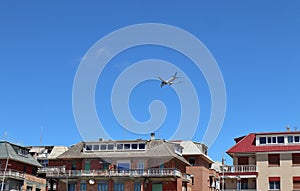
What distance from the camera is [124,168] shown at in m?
71.4

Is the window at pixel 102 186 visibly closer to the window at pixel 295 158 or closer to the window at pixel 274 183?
the window at pixel 274 183

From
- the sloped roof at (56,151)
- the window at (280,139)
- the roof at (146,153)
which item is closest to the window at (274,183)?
the window at (280,139)

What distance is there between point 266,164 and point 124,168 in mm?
20919

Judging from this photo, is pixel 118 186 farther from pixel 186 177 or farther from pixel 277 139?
pixel 277 139

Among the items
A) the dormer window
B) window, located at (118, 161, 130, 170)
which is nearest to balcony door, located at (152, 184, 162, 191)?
window, located at (118, 161, 130, 170)

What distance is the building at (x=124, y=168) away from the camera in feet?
227

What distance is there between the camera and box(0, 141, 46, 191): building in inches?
2783

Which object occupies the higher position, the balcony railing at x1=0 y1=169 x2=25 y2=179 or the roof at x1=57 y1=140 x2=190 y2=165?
the roof at x1=57 y1=140 x2=190 y2=165

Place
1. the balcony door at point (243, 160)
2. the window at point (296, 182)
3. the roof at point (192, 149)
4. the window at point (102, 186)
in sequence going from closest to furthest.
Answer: the window at point (296, 182)
the balcony door at point (243, 160)
the window at point (102, 186)
the roof at point (192, 149)

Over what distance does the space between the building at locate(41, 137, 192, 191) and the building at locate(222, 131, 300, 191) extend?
869 cm

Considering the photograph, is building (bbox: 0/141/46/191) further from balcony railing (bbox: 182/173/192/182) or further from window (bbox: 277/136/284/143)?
window (bbox: 277/136/284/143)

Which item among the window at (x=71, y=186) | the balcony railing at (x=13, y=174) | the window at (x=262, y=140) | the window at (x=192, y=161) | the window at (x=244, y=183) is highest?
the window at (x=262, y=140)

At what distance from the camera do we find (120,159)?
72.0m

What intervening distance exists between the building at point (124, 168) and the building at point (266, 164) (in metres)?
8.69
